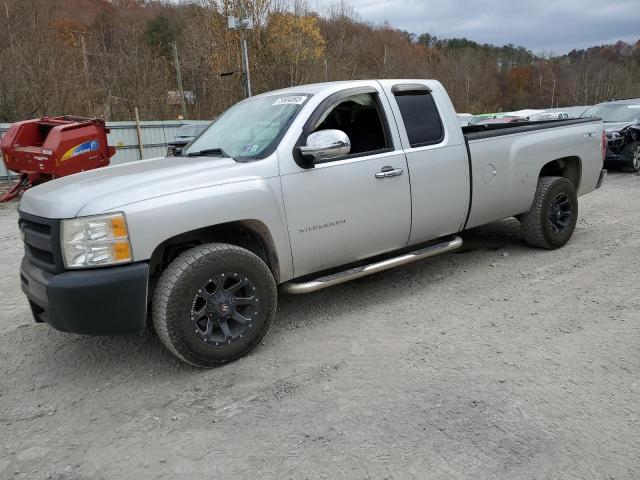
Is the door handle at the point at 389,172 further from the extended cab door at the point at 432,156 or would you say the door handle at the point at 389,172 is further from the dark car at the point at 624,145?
the dark car at the point at 624,145

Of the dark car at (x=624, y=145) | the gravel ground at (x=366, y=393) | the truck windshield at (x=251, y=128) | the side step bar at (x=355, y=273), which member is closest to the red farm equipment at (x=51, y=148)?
the gravel ground at (x=366, y=393)

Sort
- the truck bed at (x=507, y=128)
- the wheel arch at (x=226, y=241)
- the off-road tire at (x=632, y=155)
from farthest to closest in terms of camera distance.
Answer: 1. the off-road tire at (x=632, y=155)
2. the truck bed at (x=507, y=128)
3. the wheel arch at (x=226, y=241)

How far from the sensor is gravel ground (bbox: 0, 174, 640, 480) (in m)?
2.64

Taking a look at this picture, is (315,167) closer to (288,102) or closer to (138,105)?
(288,102)

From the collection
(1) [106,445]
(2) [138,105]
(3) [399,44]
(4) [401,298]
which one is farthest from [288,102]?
(3) [399,44]

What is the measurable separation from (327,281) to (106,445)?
6.10ft

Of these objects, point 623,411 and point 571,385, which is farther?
point 571,385

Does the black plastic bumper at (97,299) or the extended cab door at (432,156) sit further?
the extended cab door at (432,156)

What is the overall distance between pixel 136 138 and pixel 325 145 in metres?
16.6

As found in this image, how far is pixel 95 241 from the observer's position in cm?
314

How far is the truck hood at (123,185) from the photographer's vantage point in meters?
3.21

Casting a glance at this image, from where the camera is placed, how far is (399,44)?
209 feet

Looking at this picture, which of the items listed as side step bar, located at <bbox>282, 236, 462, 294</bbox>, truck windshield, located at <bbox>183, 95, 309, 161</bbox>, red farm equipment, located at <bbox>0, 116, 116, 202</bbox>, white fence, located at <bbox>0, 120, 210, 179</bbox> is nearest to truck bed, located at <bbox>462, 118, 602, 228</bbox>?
side step bar, located at <bbox>282, 236, 462, 294</bbox>

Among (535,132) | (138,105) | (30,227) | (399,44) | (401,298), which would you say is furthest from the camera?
(399,44)
